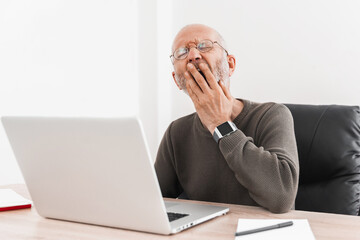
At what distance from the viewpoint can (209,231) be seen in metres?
0.98

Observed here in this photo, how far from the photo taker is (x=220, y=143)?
4.07ft

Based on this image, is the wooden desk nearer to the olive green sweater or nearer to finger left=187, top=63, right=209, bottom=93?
the olive green sweater

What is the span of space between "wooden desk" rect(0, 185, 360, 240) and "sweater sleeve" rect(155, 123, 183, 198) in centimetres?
43

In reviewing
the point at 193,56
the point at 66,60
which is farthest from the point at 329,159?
the point at 66,60

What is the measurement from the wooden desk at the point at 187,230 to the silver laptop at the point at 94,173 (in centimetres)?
2

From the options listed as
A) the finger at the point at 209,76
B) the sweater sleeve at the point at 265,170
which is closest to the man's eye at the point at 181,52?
the finger at the point at 209,76

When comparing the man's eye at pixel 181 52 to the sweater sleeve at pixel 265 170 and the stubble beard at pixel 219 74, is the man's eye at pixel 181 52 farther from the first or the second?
the sweater sleeve at pixel 265 170

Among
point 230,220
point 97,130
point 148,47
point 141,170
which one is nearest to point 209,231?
point 230,220

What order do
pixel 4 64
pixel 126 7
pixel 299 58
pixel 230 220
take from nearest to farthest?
pixel 230 220, pixel 4 64, pixel 299 58, pixel 126 7

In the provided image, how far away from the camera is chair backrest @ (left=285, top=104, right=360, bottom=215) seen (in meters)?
1.53

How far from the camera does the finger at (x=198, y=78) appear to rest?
1379 mm

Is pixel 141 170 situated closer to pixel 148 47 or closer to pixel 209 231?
pixel 209 231

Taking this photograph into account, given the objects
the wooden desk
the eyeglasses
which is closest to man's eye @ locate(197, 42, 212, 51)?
the eyeglasses

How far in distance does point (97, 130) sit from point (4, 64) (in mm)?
1208
